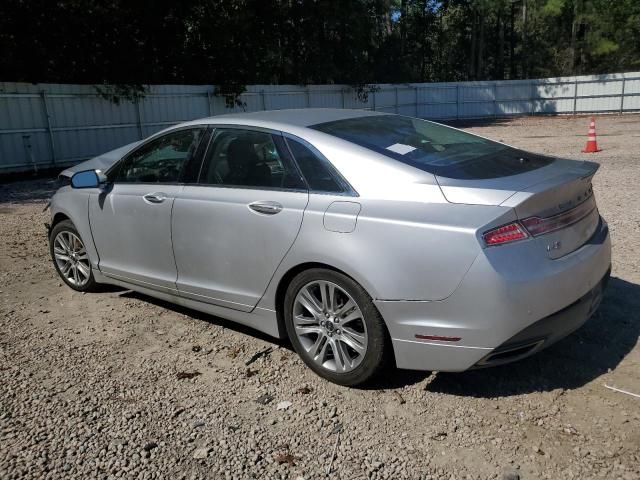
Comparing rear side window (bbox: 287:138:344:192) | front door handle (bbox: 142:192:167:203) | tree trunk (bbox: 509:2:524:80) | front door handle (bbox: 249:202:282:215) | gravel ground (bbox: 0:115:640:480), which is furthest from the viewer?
tree trunk (bbox: 509:2:524:80)

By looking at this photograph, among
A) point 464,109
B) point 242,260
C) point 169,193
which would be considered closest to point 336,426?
point 242,260

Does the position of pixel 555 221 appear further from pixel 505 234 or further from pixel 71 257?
pixel 71 257

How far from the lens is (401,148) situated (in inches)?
143

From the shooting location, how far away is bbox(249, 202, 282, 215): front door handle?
3.67 metres

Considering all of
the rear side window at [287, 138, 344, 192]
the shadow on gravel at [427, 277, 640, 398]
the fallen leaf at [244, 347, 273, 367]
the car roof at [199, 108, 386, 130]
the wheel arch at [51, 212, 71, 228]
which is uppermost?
the car roof at [199, 108, 386, 130]

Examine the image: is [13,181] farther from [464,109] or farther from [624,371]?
[464,109]

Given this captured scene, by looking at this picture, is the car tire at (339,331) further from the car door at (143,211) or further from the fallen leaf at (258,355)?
the car door at (143,211)

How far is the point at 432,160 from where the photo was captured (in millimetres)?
3500

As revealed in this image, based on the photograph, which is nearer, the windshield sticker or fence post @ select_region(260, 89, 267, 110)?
the windshield sticker

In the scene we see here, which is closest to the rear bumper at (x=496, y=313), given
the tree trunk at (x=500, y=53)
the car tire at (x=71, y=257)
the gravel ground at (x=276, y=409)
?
the gravel ground at (x=276, y=409)

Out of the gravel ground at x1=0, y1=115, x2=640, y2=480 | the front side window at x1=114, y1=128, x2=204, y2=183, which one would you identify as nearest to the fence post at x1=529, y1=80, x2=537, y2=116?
the gravel ground at x1=0, y1=115, x2=640, y2=480

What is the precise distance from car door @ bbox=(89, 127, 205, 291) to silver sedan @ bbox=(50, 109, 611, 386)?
17 millimetres

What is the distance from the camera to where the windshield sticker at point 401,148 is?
3.57 meters

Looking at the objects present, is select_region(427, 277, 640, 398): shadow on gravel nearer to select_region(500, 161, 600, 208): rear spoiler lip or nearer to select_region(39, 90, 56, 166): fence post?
select_region(500, 161, 600, 208): rear spoiler lip
